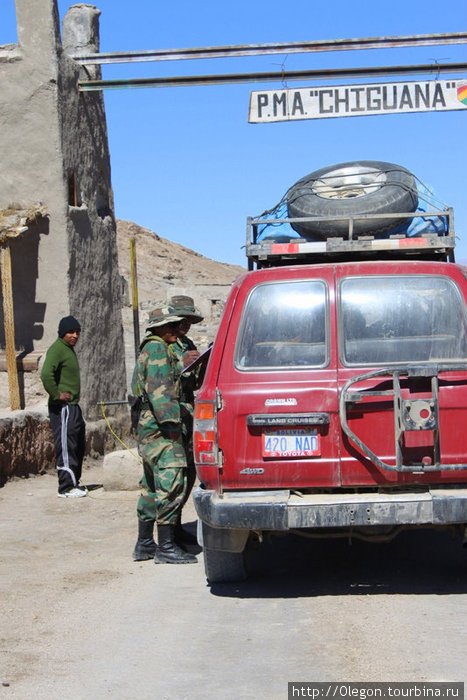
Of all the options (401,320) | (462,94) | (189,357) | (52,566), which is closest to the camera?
(401,320)

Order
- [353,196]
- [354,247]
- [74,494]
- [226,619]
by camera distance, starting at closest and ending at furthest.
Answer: [226,619] < [354,247] < [353,196] < [74,494]

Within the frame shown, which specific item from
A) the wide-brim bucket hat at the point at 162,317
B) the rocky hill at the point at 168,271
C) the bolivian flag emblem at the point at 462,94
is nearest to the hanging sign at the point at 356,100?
the bolivian flag emblem at the point at 462,94

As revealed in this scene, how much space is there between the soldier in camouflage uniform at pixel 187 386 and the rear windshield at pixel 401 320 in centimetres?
158

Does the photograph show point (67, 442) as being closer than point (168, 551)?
No

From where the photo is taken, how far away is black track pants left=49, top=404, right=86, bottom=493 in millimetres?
9586

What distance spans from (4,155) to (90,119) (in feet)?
4.39

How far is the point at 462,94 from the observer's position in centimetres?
1012

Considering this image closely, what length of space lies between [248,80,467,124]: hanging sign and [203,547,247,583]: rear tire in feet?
18.5

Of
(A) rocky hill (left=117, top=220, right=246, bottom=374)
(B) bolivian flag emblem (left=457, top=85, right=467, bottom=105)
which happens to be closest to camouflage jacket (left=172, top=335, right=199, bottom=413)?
(B) bolivian flag emblem (left=457, top=85, right=467, bottom=105)

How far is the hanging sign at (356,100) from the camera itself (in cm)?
1009

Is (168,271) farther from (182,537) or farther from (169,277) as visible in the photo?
(182,537)

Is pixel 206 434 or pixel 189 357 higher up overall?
pixel 189 357

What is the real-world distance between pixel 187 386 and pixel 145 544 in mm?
1168

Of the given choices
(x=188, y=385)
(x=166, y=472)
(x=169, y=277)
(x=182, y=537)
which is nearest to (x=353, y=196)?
(x=188, y=385)
